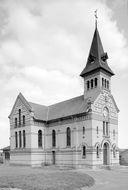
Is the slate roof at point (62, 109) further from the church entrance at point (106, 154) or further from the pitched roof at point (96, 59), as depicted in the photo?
the church entrance at point (106, 154)

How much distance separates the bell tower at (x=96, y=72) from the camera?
4006 centimetres

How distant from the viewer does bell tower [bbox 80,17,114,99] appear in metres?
40.1

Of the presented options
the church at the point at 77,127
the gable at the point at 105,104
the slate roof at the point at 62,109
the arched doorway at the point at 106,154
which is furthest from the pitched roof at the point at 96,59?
the arched doorway at the point at 106,154

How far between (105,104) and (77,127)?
6.22 meters

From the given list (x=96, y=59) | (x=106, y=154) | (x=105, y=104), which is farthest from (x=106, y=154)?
(x=96, y=59)

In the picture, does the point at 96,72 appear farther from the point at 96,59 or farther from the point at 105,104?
the point at 105,104

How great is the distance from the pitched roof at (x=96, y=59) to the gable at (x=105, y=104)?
4736 millimetres

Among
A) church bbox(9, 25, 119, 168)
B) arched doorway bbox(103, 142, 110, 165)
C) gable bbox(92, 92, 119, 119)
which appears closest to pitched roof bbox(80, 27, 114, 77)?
church bbox(9, 25, 119, 168)

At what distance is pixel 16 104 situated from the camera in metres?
46.8

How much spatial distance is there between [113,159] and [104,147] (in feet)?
9.61

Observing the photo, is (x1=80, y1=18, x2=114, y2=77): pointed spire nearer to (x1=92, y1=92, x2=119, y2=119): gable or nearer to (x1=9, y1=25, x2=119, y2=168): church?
(x1=9, y1=25, x2=119, y2=168): church

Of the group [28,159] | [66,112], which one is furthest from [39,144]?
[66,112]

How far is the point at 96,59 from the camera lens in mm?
42031

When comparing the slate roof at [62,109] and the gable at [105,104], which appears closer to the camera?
the gable at [105,104]
